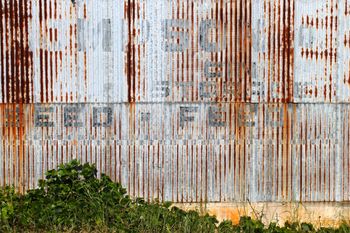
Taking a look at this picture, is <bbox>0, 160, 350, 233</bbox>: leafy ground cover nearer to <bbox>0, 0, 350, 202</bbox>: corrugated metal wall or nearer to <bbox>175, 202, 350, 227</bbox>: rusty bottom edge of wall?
<bbox>175, 202, 350, 227</bbox>: rusty bottom edge of wall

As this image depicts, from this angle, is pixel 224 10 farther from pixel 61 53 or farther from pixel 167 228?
pixel 167 228

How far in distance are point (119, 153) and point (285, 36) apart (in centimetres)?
381

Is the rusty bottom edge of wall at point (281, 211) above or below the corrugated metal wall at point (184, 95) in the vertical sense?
below

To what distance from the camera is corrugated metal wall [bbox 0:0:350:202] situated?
34.7ft

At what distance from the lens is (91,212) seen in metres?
9.80

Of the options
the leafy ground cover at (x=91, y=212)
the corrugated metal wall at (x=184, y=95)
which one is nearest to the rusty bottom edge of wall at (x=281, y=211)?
the corrugated metal wall at (x=184, y=95)

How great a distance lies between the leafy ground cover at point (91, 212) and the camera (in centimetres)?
959

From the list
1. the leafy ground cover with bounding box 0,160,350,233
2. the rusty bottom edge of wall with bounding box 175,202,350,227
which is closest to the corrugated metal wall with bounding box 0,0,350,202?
the rusty bottom edge of wall with bounding box 175,202,350,227

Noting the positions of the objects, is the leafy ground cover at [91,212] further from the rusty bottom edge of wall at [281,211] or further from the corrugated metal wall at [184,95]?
the corrugated metal wall at [184,95]

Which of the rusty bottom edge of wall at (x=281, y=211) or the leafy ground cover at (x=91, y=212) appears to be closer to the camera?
the leafy ground cover at (x=91, y=212)

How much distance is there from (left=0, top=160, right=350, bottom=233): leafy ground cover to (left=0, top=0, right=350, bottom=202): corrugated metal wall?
49 cm

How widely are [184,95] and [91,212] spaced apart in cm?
275

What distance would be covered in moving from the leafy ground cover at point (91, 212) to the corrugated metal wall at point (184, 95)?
1.62 feet

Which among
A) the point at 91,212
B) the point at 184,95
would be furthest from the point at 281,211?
the point at 91,212
